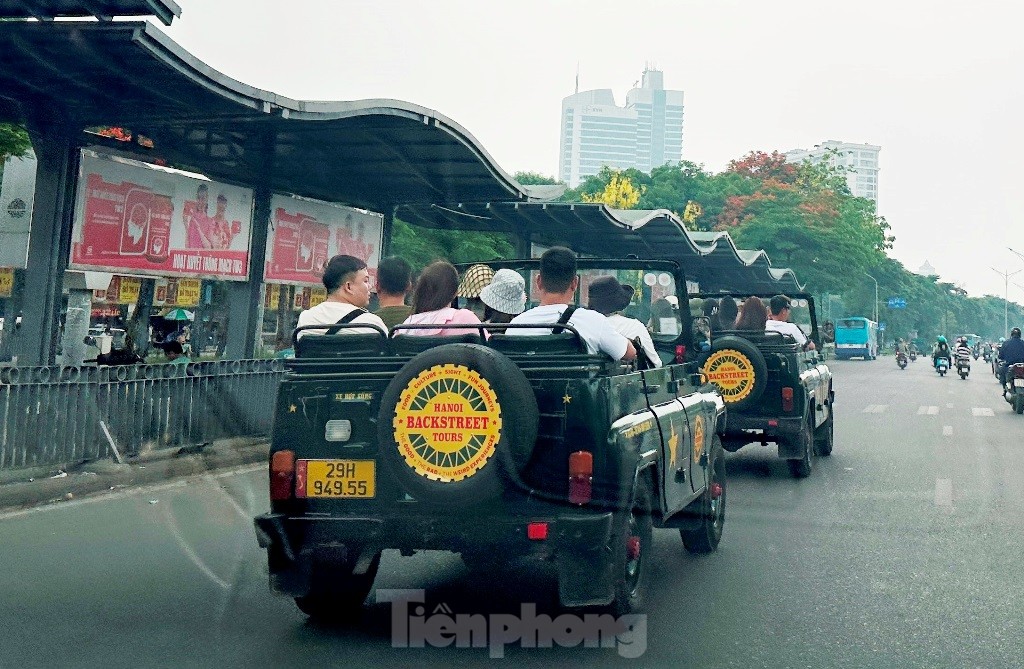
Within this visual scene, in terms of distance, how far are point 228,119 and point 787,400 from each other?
7.15 meters

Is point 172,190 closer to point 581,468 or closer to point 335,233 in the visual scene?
point 335,233

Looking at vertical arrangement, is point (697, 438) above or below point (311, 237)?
below

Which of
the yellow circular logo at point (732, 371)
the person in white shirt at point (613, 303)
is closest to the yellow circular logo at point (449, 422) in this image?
the person in white shirt at point (613, 303)

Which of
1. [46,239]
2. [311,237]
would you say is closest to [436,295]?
[46,239]

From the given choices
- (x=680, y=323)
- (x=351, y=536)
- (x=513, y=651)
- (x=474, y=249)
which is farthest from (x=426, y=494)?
(x=474, y=249)

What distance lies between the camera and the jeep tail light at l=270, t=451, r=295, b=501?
5.21m

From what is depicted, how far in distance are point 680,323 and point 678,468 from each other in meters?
1.86

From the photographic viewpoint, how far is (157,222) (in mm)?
14484

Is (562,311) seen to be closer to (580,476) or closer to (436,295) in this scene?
(436,295)

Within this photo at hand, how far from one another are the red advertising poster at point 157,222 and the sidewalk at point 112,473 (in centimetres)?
317

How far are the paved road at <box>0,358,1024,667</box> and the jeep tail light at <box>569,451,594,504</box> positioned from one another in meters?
0.71

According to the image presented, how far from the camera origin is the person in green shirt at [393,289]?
250 inches

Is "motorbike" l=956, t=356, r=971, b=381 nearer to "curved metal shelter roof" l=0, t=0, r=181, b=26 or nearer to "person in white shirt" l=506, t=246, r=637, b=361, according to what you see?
"curved metal shelter roof" l=0, t=0, r=181, b=26

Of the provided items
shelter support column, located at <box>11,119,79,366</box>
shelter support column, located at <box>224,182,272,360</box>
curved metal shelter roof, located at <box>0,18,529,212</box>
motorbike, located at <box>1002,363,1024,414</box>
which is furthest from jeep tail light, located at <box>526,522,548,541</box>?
motorbike, located at <box>1002,363,1024,414</box>
